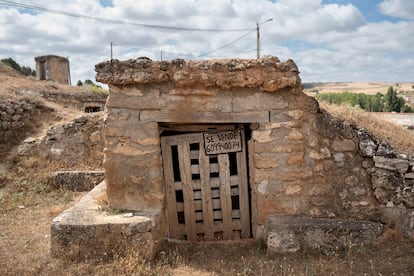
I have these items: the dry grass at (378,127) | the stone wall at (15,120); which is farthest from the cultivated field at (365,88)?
the dry grass at (378,127)

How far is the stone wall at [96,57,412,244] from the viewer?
449 centimetres

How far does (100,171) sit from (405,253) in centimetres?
647

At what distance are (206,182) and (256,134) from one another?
100 centimetres

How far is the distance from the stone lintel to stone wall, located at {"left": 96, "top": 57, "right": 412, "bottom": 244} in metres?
0.01

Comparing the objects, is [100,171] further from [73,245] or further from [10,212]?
[73,245]

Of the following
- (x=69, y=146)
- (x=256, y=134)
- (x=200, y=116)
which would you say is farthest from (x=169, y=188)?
(x=69, y=146)

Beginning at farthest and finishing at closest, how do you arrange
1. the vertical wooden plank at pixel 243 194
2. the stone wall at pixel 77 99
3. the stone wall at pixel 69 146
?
the stone wall at pixel 77 99 < the stone wall at pixel 69 146 < the vertical wooden plank at pixel 243 194

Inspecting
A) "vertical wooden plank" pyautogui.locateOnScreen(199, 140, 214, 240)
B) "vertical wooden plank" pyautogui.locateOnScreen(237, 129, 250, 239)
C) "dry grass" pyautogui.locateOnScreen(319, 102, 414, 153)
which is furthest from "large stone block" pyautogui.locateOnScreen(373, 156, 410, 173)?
"vertical wooden plank" pyautogui.locateOnScreen(199, 140, 214, 240)

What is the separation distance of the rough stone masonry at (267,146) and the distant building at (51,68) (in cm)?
1847

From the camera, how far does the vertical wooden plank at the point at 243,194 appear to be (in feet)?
16.6

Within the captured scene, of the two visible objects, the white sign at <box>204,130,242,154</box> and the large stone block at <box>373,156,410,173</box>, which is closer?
the large stone block at <box>373,156,410,173</box>

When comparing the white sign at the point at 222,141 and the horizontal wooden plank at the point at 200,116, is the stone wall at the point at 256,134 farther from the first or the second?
the white sign at the point at 222,141

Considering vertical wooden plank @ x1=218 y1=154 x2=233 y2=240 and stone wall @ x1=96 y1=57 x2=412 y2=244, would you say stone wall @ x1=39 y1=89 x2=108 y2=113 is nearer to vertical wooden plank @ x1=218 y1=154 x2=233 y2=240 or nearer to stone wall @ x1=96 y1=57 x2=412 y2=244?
stone wall @ x1=96 y1=57 x2=412 y2=244

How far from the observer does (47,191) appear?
8.26 m
